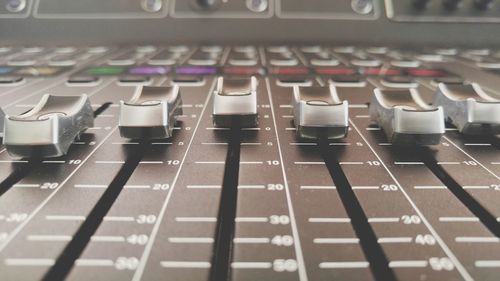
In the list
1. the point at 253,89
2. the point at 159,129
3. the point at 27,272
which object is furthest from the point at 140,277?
the point at 253,89

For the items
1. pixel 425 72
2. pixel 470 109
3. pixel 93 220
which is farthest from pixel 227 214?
pixel 425 72

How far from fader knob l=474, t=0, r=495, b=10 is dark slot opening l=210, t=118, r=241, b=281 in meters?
1.13

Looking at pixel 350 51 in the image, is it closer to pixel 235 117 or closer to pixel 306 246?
pixel 235 117

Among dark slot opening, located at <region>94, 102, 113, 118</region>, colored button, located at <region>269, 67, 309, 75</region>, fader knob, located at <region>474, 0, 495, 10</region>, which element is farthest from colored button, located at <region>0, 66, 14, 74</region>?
fader knob, located at <region>474, 0, 495, 10</region>

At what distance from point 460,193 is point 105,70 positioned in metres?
0.86

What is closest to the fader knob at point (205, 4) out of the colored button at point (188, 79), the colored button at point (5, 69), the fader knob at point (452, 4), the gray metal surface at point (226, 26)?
the gray metal surface at point (226, 26)

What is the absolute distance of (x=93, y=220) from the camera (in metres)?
0.41

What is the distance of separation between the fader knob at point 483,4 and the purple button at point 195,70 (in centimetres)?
94

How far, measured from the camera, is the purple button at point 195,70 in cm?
101

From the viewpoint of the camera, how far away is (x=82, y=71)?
1011mm

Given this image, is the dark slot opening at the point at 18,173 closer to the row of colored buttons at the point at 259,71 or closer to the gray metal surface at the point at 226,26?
the row of colored buttons at the point at 259,71

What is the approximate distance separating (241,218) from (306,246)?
0.25 ft

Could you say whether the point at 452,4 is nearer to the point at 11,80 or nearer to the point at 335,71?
the point at 335,71

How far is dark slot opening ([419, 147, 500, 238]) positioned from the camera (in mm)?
416
